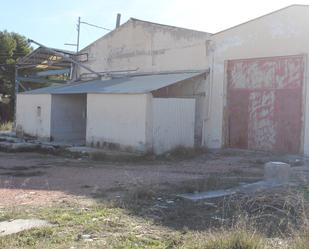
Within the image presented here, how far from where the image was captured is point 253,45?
18.7 metres

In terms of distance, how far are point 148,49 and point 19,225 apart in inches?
695

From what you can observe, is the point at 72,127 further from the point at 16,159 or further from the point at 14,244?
the point at 14,244

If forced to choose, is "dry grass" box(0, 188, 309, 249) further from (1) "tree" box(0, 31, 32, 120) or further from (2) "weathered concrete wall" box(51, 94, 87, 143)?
(1) "tree" box(0, 31, 32, 120)

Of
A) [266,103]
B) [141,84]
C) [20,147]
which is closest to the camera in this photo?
[266,103]

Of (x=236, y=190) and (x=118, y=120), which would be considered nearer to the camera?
(x=236, y=190)

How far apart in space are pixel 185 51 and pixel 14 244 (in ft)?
54.1

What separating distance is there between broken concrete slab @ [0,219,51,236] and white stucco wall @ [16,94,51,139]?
16861 millimetres

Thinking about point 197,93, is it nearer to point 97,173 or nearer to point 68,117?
point 68,117

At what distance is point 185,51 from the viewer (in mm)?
21641

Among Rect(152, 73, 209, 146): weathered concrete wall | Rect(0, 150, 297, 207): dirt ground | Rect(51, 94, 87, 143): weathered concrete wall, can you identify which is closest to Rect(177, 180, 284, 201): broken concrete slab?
Rect(0, 150, 297, 207): dirt ground

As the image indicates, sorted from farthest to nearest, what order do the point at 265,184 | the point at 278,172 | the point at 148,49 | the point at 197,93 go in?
1. the point at 148,49
2. the point at 197,93
3. the point at 278,172
4. the point at 265,184

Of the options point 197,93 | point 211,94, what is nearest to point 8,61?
point 197,93

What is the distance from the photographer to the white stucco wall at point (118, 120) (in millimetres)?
18328

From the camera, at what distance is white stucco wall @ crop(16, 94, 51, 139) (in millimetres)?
24288
